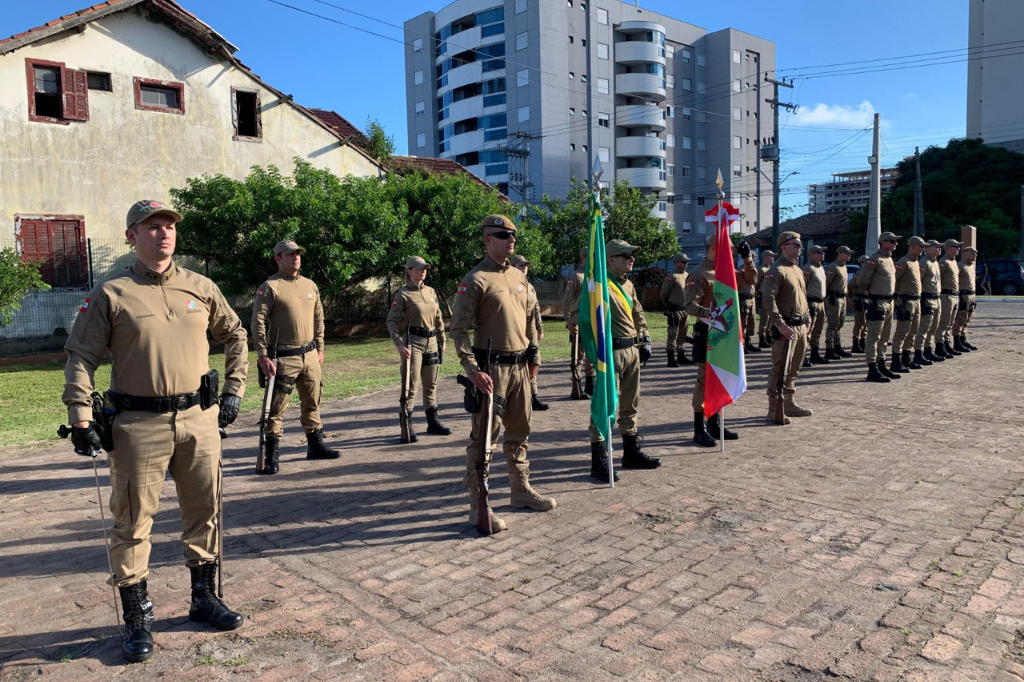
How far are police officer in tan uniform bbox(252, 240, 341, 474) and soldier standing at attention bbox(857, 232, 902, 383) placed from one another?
9.01m

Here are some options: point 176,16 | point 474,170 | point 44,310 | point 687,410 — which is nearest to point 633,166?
point 474,170

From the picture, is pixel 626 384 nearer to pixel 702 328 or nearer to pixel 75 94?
pixel 702 328

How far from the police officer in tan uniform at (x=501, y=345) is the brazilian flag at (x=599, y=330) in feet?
2.58

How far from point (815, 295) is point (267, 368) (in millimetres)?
9787

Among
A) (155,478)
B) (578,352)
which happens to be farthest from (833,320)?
(155,478)

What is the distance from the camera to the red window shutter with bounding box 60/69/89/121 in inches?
780

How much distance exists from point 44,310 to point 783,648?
68.6 ft

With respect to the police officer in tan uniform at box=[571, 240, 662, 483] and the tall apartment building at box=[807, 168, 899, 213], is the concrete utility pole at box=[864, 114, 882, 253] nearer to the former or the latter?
the police officer in tan uniform at box=[571, 240, 662, 483]

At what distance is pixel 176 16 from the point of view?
21.4 metres

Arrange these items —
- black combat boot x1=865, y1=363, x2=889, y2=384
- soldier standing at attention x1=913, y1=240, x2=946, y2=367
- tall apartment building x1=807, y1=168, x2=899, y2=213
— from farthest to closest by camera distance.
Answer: tall apartment building x1=807, y1=168, x2=899, y2=213 → soldier standing at attention x1=913, y1=240, x2=946, y2=367 → black combat boot x1=865, y1=363, x2=889, y2=384

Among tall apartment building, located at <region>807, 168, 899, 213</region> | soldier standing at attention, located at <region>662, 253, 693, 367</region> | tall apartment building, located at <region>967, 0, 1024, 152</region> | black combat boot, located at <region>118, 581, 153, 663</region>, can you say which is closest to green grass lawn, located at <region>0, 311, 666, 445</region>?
soldier standing at attention, located at <region>662, 253, 693, 367</region>

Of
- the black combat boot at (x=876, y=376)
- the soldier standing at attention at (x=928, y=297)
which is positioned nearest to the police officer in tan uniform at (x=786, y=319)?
the black combat boot at (x=876, y=376)

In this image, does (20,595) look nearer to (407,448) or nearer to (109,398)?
(109,398)

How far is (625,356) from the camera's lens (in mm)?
7023
